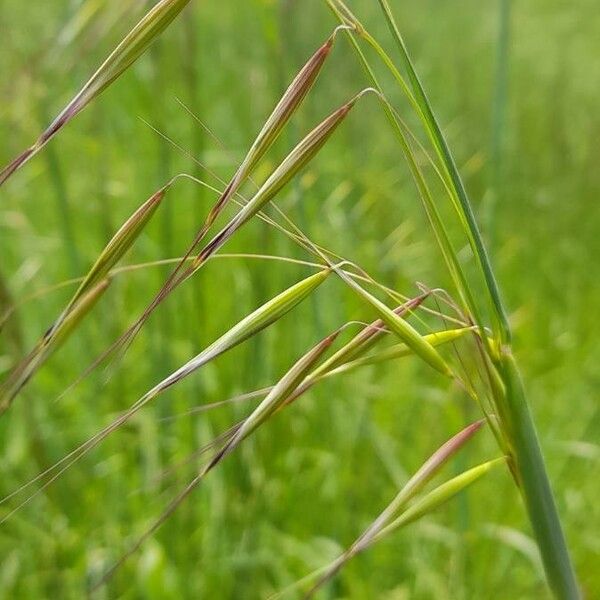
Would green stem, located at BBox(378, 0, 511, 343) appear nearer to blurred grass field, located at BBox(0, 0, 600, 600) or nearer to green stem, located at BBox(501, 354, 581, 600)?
green stem, located at BBox(501, 354, 581, 600)

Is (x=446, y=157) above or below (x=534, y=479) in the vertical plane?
above

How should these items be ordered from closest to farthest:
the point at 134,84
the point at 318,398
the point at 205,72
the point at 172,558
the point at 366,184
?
the point at 172,558 → the point at 318,398 → the point at 366,184 → the point at 134,84 → the point at 205,72

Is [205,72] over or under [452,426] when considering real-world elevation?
over

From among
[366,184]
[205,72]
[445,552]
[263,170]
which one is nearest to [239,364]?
[263,170]

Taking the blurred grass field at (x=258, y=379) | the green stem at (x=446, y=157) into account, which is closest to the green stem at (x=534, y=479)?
the green stem at (x=446, y=157)

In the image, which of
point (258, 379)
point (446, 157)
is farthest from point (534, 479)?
point (258, 379)

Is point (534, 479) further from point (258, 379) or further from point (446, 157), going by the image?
point (258, 379)

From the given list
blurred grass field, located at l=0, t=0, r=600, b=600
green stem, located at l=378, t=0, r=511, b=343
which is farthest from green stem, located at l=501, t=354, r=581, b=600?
blurred grass field, located at l=0, t=0, r=600, b=600

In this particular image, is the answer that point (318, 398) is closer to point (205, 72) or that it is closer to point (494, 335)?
point (494, 335)
